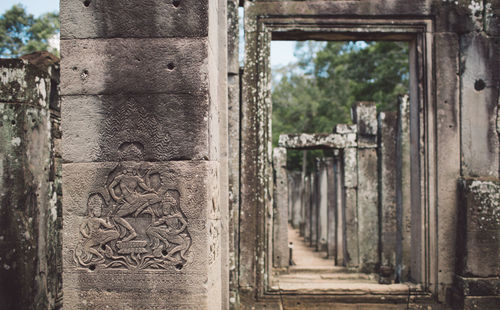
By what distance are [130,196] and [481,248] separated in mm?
4020

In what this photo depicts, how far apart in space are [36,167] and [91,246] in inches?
79.3

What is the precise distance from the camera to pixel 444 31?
5.31 meters

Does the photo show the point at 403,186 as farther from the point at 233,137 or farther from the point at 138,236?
the point at 138,236

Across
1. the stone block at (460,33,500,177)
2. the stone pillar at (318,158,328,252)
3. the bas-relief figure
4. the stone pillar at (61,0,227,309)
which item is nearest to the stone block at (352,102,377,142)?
the stone pillar at (318,158,328,252)

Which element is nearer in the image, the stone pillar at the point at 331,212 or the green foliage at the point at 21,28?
the stone pillar at the point at 331,212

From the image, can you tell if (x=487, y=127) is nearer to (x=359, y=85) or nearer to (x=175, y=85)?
(x=175, y=85)

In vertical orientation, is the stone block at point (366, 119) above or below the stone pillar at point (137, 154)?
above

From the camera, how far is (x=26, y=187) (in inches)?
173

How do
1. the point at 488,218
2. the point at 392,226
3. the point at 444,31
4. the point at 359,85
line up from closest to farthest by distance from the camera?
the point at 488,218 < the point at 444,31 < the point at 392,226 < the point at 359,85

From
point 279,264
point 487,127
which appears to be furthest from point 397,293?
point 279,264

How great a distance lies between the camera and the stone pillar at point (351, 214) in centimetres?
1067

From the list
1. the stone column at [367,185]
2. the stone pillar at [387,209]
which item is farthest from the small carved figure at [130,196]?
the stone column at [367,185]

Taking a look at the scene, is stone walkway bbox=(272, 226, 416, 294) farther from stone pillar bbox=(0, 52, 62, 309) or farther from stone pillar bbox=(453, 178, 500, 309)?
stone pillar bbox=(0, 52, 62, 309)

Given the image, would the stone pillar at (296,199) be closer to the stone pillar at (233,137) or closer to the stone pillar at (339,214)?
the stone pillar at (339,214)
